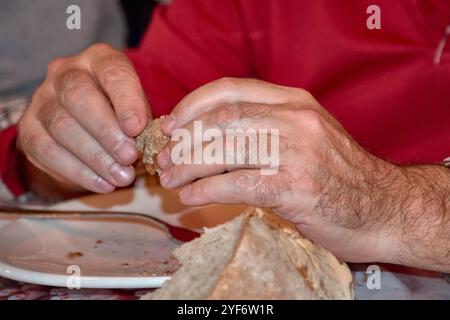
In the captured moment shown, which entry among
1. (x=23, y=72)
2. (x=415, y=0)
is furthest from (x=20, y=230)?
(x=23, y=72)

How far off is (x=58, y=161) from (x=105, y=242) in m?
0.17

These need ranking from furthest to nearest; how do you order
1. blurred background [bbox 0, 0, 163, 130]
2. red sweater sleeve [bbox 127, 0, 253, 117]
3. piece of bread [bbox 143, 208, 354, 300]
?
1. blurred background [bbox 0, 0, 163, 130]
2. red sweater sleeve [bbox 127, 0, 253, 117]
3. piece of bread [bbox 143, 208, 354, 300]

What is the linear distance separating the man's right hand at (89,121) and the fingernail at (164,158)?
0.26ft

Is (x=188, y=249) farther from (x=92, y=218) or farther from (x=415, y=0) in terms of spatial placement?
(x=415, y=0)

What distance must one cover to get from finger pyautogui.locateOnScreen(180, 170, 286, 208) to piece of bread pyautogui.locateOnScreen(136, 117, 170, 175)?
0.12 meters

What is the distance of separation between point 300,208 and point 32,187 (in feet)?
2.18

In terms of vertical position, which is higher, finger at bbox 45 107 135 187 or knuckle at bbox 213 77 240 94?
knuckle at bbox 213 77 240 94

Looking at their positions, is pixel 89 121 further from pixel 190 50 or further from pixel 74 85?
pixel 190 50

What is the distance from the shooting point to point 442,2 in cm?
105

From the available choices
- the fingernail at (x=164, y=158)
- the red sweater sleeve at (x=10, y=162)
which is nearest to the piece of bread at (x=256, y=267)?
the fingernail at (x=164, y=158)

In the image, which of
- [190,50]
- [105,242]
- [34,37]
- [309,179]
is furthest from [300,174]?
[34,37]

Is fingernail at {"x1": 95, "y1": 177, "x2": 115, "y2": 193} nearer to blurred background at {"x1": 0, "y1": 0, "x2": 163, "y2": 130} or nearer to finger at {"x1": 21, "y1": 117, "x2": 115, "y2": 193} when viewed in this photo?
finger at {"x1": 21, "y1": 117, "x2": 115, "y2": 193}

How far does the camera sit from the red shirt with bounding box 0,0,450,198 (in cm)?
111

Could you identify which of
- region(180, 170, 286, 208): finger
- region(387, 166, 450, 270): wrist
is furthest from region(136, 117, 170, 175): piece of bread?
region(387, 166, 450, 270): wrist
